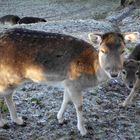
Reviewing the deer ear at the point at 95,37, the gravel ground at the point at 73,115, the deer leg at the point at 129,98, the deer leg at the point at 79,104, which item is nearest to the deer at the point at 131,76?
the deer leg at the point at 129,98

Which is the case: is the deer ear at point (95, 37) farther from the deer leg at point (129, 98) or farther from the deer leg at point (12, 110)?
the deer leg at point (129, 98)

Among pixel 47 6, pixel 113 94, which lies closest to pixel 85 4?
pixel 47 6

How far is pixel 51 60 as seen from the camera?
7.53 meters

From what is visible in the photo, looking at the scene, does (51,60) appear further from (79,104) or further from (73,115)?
(73,115)

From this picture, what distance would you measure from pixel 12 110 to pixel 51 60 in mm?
1287

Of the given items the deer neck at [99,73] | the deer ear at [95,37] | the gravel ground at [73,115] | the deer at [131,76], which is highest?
the deer ear at [95,37]

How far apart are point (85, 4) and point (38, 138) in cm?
3415

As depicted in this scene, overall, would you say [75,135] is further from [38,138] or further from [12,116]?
[12,116]

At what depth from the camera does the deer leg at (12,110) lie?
7971 millimetres

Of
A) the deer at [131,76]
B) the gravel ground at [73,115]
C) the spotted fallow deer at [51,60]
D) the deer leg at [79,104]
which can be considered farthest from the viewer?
the deer at [131,76]

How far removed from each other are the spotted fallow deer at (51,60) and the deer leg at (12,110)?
1.08ft

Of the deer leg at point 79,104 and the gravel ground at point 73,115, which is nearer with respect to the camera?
the deer leg at point 79,104

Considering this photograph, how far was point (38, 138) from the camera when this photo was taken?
7734 mm

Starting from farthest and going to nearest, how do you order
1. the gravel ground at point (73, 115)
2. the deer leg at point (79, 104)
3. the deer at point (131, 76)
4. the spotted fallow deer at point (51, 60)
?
1. the deer at point (131, 76)
2. the gravel ground at point (73, 115)
3. the deer leg at point (79, 104)
4. the spotted fallow deer at point (51, 60)
